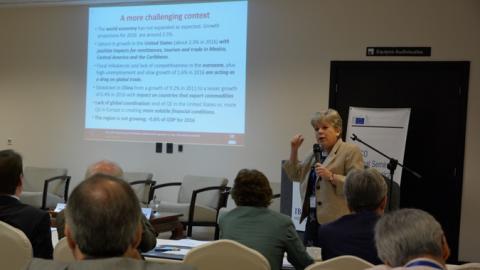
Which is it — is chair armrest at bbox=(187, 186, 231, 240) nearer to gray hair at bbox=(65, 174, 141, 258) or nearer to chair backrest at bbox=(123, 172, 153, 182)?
chair backrest at bbox=(123, 172, 153, 182)

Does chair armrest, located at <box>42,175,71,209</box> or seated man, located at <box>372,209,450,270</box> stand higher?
seated man, located at <box>372,209,450,270</box>

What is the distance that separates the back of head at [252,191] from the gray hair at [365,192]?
1.42ft

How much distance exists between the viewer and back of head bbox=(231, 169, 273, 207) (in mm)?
2736

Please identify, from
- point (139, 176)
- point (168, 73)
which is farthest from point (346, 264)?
point (168, 73)

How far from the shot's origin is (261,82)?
6.69 metres

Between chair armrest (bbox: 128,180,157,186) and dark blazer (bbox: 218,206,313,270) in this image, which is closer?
dark blazer (bbox: 218,206,313,270)

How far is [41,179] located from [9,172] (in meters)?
4.95

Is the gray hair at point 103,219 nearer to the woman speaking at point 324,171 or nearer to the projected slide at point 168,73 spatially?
the woman speaking at point 324,171

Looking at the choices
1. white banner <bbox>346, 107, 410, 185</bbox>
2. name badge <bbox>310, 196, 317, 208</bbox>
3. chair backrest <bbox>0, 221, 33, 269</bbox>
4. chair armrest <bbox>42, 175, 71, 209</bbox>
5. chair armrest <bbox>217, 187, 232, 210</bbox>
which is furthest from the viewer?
chair armrest <bbox>42, 175, 71, 209</bbox>

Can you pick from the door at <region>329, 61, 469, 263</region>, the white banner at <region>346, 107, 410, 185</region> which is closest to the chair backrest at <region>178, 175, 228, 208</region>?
the white banner at <region>346, 107, 410, 185</region>

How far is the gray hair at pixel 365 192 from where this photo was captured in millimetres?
2516

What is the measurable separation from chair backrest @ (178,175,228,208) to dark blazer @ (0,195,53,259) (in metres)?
3.82

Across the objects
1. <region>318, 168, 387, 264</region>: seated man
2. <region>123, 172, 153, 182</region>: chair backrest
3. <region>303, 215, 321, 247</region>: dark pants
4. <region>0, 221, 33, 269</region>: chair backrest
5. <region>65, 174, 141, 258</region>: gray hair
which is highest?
<region>65, 174, 141, 258</region>: gray hair

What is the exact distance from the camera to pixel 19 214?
101 inches
